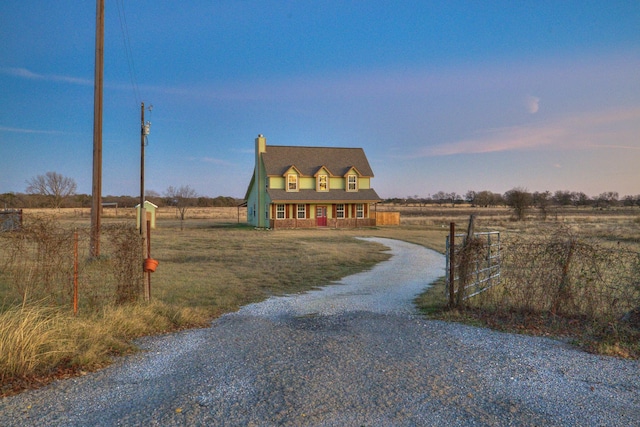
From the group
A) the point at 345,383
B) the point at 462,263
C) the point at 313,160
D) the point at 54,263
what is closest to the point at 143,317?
the point at 54,263

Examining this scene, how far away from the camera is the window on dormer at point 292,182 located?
132 ft

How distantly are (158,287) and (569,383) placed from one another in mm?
9080

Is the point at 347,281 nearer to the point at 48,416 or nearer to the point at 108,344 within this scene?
the point at 108,344

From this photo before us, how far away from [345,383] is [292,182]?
35829 millimetres

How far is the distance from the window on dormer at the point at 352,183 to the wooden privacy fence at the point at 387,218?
5035 millimetres

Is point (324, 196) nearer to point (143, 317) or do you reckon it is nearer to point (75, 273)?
point (143, 317)

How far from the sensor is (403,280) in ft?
42.9

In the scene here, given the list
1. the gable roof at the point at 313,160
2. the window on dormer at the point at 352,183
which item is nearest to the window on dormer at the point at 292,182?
the gable roof at the point at 313,160

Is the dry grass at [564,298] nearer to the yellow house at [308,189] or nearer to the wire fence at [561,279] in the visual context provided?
the wire fence at [561,279]

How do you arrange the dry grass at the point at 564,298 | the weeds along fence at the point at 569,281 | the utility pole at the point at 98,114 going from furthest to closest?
the utility pole at the point at 98,114, the weeds along fence at the point at 569,281, the dry grass at the point at 564,298

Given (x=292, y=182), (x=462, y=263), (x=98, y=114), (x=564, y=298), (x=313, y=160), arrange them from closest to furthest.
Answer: (x=564, y=298) < (x=462, y=263) < (x=98, y=114) < (x=292, y=182) < (x=313, y=160)

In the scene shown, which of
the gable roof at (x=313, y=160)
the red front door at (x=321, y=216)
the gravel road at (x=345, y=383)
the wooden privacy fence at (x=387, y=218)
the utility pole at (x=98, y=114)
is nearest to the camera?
the gravel road at (x=345, y=383)

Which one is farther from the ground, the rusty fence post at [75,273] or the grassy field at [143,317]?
the rusty fence post at [75,273]

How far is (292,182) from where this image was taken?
4034cm
